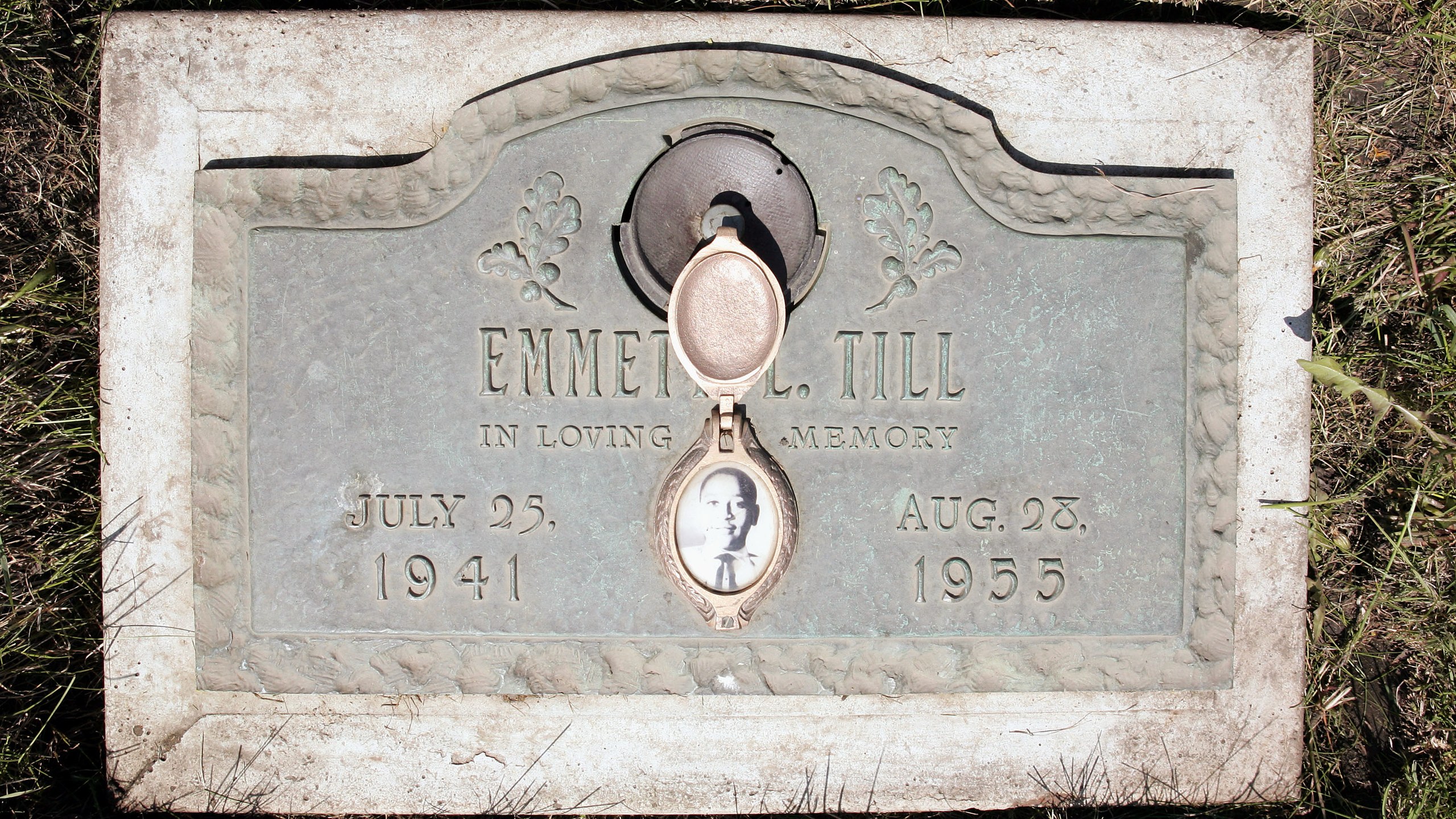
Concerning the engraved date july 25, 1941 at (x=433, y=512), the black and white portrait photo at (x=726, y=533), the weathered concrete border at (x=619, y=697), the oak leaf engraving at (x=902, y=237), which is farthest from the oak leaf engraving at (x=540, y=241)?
the oak leaf engraving at (x=902, y=237)

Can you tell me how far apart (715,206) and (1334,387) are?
7.53 feet

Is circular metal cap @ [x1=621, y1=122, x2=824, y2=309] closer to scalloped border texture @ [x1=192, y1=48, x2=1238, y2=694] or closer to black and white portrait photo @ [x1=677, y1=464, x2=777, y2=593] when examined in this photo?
scalloped border texture @ [x1=192, y1=48, x2=1238, y2=694]

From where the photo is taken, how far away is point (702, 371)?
2664 mm

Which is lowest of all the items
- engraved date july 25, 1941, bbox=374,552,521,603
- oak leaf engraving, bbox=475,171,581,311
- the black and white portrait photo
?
engraved date july 25, 1941, bbox=374,552,521,603

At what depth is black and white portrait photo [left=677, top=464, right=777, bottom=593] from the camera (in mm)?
2695

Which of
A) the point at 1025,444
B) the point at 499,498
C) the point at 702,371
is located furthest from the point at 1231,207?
the point at 499,498

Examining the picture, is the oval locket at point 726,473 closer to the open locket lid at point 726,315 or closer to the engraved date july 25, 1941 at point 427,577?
the open locket lid at point 726,315

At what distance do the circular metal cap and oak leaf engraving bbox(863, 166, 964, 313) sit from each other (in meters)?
0.20

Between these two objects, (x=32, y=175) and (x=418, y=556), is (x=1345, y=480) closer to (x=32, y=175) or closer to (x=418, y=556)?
(x=418, y=556)

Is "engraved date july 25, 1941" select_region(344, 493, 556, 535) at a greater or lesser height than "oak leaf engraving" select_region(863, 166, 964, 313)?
lesser

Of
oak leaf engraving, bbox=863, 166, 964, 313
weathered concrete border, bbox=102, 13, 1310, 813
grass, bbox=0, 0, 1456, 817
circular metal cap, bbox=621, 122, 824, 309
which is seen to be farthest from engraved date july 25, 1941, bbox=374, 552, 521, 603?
oak leaf engraving, bbox=863, 166, 964, 313

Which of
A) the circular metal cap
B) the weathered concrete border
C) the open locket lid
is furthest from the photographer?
the weathered concrete border

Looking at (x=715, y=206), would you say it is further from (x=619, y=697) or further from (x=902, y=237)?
(x=619, y=697)

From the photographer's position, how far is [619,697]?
9.85 ft
